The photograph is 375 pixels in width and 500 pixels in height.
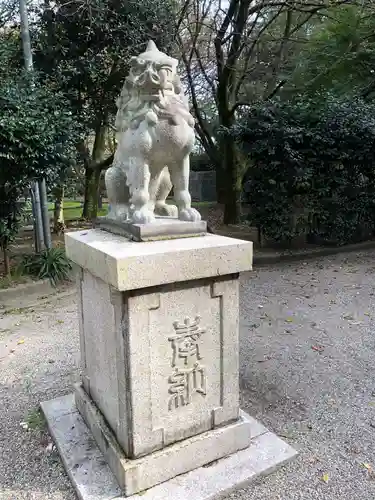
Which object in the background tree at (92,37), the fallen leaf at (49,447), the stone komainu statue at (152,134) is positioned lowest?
the fallen leaf at (49,447)

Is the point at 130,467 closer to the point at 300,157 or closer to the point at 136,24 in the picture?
the point at 300,157

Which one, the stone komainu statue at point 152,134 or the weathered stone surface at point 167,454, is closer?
the weathered stone surface at point 167,454

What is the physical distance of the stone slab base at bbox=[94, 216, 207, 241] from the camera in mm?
2133

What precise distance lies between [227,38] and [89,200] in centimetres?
490

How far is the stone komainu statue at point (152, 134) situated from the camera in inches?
86.4

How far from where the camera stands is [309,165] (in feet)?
22.7

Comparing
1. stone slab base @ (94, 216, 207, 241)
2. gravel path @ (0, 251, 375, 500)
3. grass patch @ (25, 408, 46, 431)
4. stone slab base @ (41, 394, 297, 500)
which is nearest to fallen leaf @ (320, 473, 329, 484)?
gravel path @ (0, 251, 375, 500)

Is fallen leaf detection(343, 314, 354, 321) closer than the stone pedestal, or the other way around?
the stone pedestal

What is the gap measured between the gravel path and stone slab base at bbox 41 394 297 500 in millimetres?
73

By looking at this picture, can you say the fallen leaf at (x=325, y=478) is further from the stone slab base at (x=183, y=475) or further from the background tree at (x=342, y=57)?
the background tree at (x=342, y=57)

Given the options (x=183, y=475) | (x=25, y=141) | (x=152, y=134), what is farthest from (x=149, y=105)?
(x=25, y=141)

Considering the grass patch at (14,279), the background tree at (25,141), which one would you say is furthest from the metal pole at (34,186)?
the grass patch at (14,279)

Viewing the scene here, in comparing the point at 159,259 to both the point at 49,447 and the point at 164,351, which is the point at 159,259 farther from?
the point at 49,447

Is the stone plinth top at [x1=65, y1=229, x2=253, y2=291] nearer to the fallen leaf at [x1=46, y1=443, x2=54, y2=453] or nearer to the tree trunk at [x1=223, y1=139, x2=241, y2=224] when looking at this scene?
the fallen leaf at [x1=46, y1=443, x2=54, y2=453]
